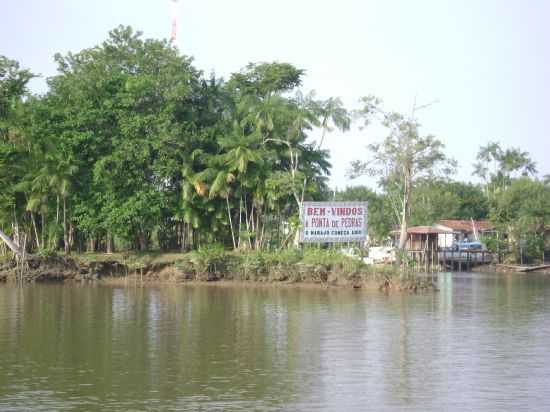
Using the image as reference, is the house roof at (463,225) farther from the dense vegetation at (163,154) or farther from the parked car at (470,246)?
the dense vegetation at (163,154)

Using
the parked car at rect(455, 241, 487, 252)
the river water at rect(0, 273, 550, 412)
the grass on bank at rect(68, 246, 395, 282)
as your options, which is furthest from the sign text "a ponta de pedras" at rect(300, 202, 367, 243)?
the parked car at rect(455, 241, 487, 252)

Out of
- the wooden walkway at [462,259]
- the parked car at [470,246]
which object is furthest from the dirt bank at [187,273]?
the parked car at [470,246]

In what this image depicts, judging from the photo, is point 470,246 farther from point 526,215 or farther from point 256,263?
point 256,263

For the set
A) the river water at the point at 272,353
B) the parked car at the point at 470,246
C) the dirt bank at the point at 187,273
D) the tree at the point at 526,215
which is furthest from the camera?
the parked car at the point at 470,246

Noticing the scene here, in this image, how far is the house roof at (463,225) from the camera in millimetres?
73250

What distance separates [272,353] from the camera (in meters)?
20.3

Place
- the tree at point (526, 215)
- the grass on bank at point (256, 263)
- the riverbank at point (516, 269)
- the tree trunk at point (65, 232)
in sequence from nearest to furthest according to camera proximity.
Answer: the grass on bank at point (256, 263)
the tree trunk at point (65, 232)
the riverbank at point (516, 269)
the tree at point (526, 215)

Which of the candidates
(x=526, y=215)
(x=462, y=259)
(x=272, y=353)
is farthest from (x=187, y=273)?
(x=526, y=215)

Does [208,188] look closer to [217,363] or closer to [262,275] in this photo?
[262,275]

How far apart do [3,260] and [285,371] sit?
26.4m

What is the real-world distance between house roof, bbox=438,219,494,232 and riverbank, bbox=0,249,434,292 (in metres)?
36.6

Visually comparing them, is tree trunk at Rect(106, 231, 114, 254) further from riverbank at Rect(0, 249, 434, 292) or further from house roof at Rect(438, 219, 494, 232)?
house roof at Rect(438, 219, 494, 232)

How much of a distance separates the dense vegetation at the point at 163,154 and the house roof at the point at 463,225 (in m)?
31.2

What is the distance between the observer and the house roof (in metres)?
73.2
